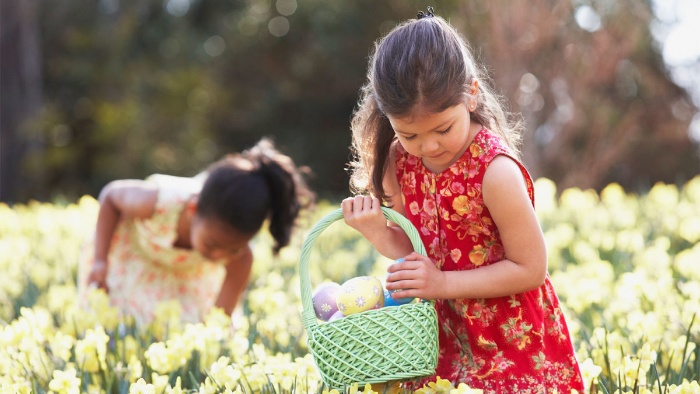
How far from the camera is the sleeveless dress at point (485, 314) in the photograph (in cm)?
199

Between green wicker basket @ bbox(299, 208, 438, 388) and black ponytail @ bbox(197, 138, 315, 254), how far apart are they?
4.36ft

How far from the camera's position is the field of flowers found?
2.05 meters

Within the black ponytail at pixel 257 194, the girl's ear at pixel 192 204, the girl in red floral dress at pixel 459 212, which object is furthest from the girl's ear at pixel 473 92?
the girl's ear at pixel 192 204

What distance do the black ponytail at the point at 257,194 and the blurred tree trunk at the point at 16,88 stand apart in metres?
10.0

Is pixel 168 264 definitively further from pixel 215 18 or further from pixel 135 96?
pixel 215 18

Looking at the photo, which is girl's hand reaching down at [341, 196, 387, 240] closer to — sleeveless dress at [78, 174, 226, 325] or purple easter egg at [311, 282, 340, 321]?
purple easter egg at [311, 282, 340, 321]

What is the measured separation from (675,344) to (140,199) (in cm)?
226

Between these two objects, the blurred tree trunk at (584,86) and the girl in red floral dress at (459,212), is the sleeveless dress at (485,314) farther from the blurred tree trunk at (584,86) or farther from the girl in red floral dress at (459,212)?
the blurred tree trunk at (584,86)

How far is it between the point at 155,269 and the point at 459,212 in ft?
7.32

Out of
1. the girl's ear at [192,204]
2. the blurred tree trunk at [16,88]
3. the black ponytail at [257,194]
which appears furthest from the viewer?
the blurred tree trunk at [16,88]

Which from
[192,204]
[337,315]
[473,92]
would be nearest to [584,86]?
[192,204]

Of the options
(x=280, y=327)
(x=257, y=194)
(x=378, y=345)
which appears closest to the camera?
(x=378, y=345)

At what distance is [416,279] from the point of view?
1.84m

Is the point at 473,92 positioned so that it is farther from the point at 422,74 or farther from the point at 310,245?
the point at 310,245
